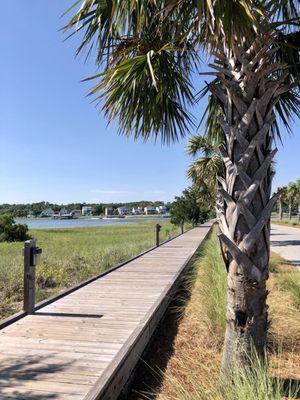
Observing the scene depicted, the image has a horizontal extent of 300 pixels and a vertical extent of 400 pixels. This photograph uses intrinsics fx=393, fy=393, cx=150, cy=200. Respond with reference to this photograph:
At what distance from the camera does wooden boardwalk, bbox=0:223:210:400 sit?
11.3ft

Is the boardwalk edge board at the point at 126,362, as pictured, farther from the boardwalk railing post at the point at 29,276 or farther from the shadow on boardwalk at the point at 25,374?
the boardwalk railing post at the point at 29,276

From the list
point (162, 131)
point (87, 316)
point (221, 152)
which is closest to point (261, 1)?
point (221, 152)

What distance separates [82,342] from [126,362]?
2.49 feet

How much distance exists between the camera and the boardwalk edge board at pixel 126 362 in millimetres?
3328

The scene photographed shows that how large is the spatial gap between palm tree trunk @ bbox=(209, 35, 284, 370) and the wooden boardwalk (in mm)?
1207

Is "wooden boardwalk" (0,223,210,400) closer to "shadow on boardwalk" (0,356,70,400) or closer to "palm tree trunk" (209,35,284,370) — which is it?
"shadow on boardwalk" (0,356,70,400)

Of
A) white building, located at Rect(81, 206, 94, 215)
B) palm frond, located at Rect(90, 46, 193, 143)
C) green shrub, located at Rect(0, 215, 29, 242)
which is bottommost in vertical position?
green shrub, located at Rect(0, 215, 29, 242)

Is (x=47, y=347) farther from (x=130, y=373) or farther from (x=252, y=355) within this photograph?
(x=252, y=355)

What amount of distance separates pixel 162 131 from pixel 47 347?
2958 mm

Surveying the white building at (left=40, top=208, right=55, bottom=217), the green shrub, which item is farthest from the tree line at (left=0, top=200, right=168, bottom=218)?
the green shrub

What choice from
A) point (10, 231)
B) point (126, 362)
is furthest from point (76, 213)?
point (126, 362)

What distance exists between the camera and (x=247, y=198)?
134 inches

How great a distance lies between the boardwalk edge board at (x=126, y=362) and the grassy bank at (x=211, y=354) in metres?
0.21

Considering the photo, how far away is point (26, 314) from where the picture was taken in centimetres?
571
